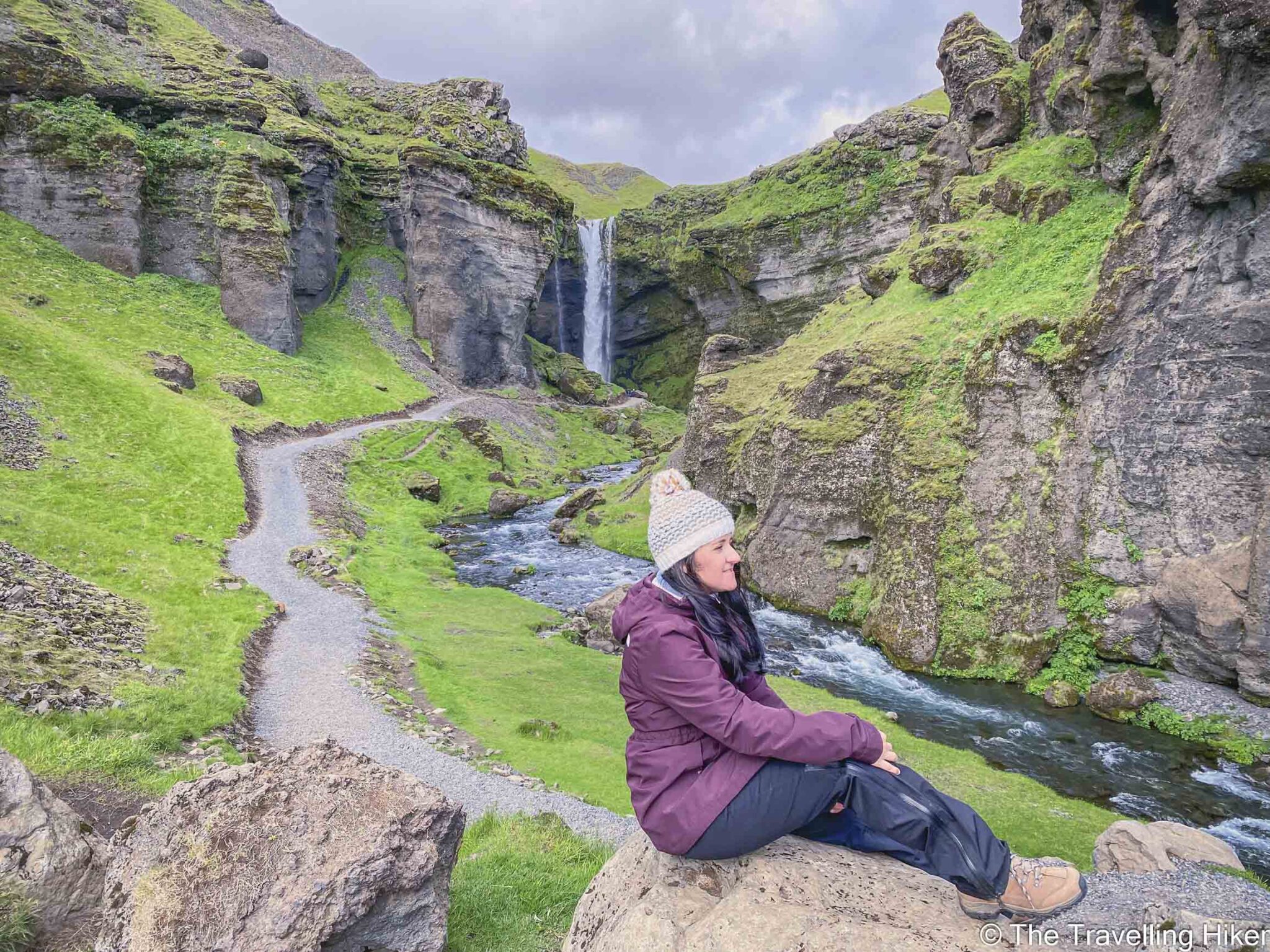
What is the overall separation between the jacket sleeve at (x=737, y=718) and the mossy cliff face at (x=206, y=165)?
7095 centimetres

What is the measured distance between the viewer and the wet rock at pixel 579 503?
4794cm

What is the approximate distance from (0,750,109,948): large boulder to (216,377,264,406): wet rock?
51999 millimetres

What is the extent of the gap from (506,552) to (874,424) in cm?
2336

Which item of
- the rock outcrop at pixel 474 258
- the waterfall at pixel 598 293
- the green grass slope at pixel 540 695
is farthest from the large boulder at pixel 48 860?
the waterfall at pixel 598 293

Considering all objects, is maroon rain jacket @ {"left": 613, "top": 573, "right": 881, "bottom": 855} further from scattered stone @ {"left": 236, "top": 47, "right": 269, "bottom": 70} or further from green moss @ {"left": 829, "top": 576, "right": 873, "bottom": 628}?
scattered stone @ {"left": 236, "top": 47, "right": 269, "bottom": 70}

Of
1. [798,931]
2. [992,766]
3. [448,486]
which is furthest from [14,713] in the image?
[448,486]

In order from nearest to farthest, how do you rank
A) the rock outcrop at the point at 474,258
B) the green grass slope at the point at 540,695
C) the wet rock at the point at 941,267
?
1. the green grass slope at the point at 540,695
2. the wet rock at the point at 941,267
3. the rock outcrop at the point at 474,258

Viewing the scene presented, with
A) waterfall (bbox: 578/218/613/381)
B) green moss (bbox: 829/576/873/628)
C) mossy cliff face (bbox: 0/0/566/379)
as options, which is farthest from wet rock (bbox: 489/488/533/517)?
waterfall (bbox: 578/218/613/381)

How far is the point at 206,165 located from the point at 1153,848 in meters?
83.9

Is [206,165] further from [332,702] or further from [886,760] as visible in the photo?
[886,760]

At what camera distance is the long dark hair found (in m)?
5.40

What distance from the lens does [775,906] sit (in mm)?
4910

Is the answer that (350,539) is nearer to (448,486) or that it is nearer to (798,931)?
(448,486)

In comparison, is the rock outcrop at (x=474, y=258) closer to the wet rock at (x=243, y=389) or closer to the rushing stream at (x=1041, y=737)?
the wet rock at (x=243, y=389)
